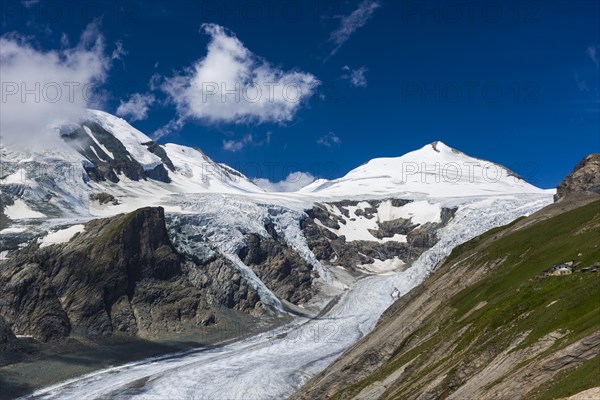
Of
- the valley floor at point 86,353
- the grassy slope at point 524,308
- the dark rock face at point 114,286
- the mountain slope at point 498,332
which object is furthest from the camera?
the dark rock face at point 114,286

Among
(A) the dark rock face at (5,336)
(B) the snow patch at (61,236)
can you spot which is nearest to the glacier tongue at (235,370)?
(A) the dark rock face at (5,336)

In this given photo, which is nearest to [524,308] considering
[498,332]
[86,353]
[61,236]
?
[498,332]

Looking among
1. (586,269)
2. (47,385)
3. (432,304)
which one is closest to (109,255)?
(47,385)

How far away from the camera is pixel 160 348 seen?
Result: 5433 inches

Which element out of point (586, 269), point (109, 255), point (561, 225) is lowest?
point (586, 269)

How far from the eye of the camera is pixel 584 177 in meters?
122

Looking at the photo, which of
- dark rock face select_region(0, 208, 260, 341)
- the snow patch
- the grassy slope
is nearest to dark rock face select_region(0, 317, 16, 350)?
dark rock face select_region(0, 208, 260, 341)

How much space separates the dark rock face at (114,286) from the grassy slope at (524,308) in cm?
10096

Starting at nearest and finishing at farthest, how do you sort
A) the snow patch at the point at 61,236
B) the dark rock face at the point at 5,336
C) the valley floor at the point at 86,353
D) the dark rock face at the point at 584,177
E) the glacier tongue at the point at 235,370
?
the glacier tongue at the point at 235,370 < the valley floor at the point at 86,353 < the dark rock face at the point at 5,336 < the dark rock face at the point at 584,177 < the snow patch at the point at 61,236

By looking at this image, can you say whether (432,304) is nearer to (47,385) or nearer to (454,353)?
(454,353)

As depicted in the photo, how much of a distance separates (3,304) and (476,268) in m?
115

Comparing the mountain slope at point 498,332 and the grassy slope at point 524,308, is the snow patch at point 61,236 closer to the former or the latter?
the mountain slope at point 498,332

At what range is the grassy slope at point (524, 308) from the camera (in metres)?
35.7

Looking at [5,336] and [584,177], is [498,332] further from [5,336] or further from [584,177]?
[5,336]
